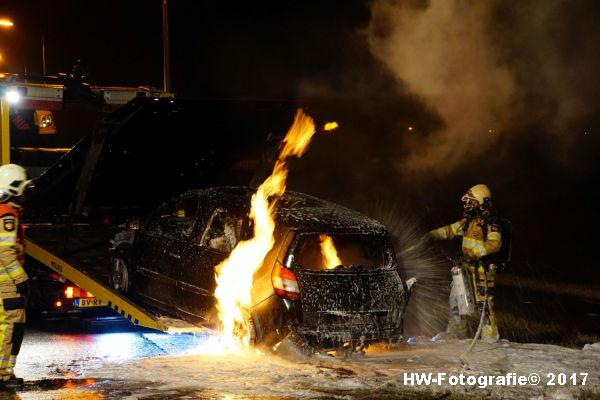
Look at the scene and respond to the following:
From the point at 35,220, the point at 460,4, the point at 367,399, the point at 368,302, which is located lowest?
the point at 367,399

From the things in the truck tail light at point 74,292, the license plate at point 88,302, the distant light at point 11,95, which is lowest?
the license plate at point 88,302

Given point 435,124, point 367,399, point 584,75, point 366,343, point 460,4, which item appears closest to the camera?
point 367,399

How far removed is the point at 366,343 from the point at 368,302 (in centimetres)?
41

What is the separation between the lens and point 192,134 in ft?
36.0

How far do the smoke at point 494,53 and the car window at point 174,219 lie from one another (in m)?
3.54

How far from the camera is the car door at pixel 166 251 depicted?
29.8 feet

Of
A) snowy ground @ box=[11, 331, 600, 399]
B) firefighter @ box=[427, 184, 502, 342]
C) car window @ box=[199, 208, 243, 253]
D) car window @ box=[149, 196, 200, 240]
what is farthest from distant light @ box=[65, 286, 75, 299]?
firefighter @ box=[427, 184, 502, 342]

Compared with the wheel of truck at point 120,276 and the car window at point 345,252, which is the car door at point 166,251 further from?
the car window at point 345,252

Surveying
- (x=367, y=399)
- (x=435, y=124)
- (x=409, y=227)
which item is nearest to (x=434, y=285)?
(x=435, y=124)

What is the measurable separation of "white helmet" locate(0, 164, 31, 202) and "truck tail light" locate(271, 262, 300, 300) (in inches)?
99.6

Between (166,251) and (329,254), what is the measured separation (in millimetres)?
2251

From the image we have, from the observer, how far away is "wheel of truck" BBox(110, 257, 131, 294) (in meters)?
10.1

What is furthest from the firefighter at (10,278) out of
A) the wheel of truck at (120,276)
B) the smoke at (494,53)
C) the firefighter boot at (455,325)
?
the smoke at (494,53)

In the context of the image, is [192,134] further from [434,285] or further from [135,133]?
[434,285]
